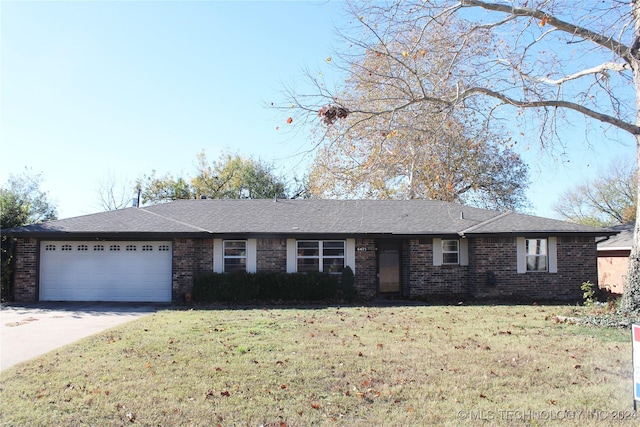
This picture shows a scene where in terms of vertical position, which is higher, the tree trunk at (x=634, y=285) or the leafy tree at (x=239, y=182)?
the leafy tree at (x=239, y=182)

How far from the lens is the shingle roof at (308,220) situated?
16.9 metres

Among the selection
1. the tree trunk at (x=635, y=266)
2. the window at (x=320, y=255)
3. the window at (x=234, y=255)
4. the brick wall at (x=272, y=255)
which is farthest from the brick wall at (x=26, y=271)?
the tree trunk at (x=635, y=266)

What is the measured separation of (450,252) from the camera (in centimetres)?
1791

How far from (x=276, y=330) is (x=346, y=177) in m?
17.9

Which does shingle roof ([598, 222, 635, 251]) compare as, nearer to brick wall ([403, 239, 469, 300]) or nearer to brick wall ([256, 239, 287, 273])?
brick wall ([403, 239, 469, 300])

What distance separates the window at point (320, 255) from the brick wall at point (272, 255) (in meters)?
0.52

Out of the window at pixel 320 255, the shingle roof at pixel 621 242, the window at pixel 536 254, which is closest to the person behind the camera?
the window at pixel 320 255

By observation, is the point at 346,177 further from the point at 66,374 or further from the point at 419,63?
the point at 66,374

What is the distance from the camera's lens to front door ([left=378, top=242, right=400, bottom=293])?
18188 mm

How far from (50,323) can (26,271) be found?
594 cm

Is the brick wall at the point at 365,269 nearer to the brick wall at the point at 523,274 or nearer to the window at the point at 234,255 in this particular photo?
the brick wall at the point at 523,274

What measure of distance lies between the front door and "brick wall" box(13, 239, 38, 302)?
11.6 meters

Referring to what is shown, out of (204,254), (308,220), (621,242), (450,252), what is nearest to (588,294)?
(450,252)

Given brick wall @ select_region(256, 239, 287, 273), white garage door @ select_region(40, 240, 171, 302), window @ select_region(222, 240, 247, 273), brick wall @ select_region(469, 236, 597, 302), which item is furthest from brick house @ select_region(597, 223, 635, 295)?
white garage door @ select_region(40, 240, 171, 302)
